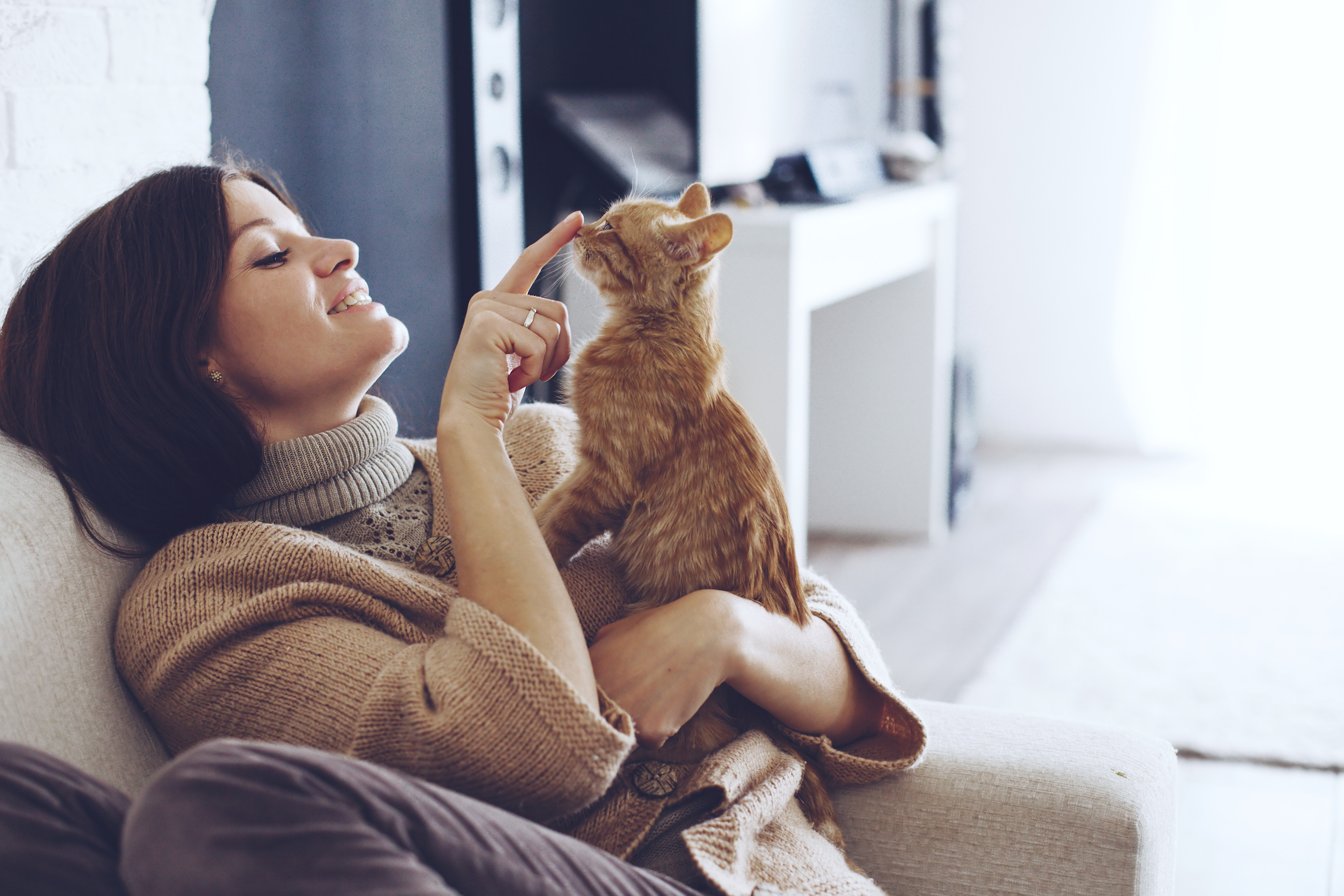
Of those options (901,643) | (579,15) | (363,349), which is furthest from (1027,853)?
(579,15)

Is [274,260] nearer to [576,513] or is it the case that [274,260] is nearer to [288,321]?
[288,321]

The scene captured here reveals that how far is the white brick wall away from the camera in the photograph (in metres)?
1.26

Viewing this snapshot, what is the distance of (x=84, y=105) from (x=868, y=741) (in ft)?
3.69

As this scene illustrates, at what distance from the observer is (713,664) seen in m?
1.00

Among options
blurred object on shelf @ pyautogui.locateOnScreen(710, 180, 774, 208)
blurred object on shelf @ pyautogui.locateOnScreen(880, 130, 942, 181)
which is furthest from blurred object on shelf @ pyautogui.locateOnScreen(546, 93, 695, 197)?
blurred object on shelf @ pyautogui.locateOnScreen(880, 130, 942, 181)

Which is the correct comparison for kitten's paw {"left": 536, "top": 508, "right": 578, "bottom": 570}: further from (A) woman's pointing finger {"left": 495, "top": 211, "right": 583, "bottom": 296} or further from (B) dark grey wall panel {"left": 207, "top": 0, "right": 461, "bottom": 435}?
(B) dark grey wall panel {"left": 207, "top": 0, "right": 461, "bottom": 435}

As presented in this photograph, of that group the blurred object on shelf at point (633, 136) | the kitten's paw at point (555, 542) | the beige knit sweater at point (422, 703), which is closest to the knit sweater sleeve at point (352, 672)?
the beige knit sweater at point (422, 703)

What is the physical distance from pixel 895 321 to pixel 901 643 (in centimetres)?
108

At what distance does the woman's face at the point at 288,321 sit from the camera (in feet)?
3.68

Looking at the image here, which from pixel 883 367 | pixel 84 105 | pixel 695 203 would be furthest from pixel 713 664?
pixel 883 367

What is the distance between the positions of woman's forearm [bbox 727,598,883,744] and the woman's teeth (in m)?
0.49

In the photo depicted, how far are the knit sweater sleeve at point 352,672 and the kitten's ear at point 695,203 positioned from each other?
48 cm

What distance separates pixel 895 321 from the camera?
3375 millimetres

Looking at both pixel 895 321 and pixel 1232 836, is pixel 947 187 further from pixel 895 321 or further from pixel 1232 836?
pixel 1232 836
